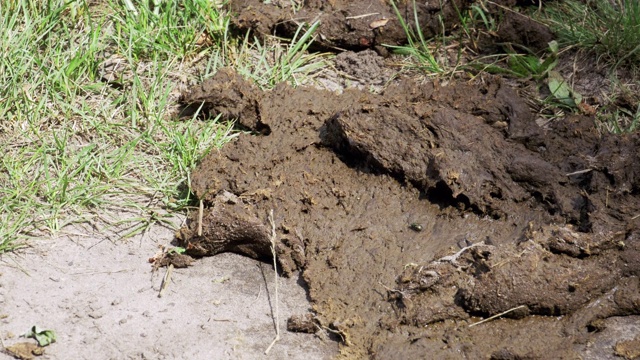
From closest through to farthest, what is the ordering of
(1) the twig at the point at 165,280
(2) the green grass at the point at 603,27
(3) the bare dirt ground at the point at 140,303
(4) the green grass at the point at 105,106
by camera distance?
(3) the bare dirt ground at the point at 140,303 < (1) the twig at the point at 165,280 < (4) the green grass at the point at 105,106 < (2) the green grass at the point at 603,27

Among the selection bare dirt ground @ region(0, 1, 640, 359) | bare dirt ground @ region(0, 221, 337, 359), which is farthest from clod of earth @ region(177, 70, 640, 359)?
bare dirt ground @ region(0, 221, 337, 359)

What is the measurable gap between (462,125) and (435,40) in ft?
3.91

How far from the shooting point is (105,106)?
13.2ft

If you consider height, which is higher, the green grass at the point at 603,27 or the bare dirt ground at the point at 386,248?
the green grass at the point at 603,27

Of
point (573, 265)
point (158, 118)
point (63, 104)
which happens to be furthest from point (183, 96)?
point (573, 265)

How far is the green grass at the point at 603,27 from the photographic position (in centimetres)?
409

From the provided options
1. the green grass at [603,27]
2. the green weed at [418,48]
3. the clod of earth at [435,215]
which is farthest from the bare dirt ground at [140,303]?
the green grass at [603,27]

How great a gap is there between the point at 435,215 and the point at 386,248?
0.29 meters

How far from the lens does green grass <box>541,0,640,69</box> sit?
4.09 m

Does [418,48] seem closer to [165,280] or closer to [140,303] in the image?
[165,280]

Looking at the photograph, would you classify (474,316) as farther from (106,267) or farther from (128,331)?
(106,267)

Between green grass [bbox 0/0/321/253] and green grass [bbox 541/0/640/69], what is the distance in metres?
1.42

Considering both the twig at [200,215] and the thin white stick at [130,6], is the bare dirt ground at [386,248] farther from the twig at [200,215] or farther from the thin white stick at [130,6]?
the thin white stick at [130,6]

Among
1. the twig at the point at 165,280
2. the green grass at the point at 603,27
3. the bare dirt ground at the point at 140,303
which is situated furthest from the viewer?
the green grass at the point at 603,27
